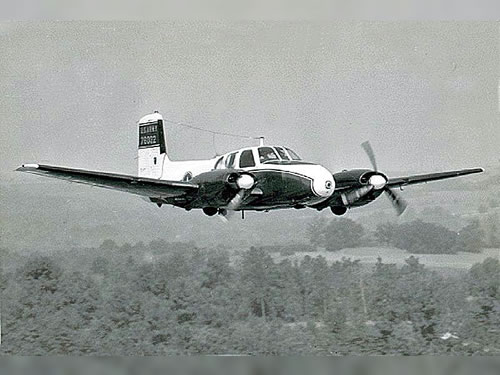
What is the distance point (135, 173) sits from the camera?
7.86m

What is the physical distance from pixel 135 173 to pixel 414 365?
1.91 m

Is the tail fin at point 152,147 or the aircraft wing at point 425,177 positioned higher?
the tail fin at point 152,147

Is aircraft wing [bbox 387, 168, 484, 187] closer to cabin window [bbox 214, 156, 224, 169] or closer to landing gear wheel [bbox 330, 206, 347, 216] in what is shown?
landing gear wheel [bbox 330, 206, 347, 216]

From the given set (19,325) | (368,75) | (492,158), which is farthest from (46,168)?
(492,158)

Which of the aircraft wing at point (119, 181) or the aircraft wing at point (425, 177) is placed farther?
the aircraft wing at point (425, 177)

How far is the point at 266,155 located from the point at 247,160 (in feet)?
0.36

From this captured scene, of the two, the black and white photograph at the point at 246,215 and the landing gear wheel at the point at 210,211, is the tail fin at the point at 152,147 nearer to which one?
the black and white photograph at the point at 246,215

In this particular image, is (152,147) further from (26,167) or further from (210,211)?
(26,167)

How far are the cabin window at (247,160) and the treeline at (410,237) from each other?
0.50m

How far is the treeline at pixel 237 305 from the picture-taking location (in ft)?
25.9

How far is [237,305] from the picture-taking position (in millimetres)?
7926

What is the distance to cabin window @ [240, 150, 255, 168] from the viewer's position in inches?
306

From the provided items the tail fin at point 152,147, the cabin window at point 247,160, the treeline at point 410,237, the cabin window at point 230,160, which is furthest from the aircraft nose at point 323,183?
the tail fin at point 152,147


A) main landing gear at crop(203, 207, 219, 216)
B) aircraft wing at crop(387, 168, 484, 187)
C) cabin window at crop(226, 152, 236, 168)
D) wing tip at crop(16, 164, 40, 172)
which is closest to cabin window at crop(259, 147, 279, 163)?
cabin window at crop(226, 152, 236, 168)
